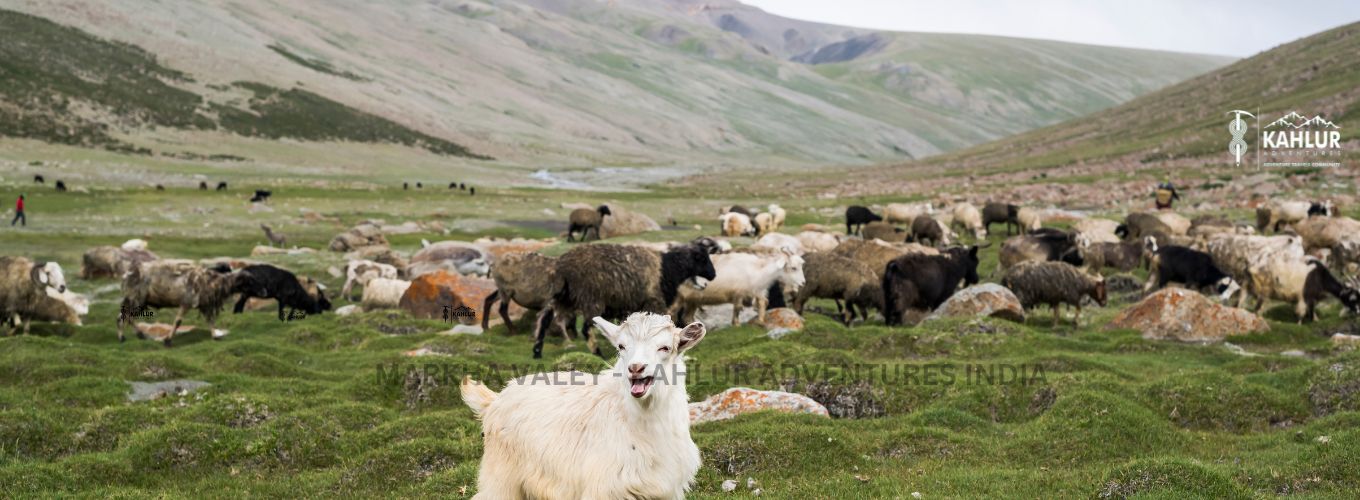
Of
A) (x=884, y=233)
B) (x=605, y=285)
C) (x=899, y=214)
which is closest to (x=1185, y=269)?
(x=884, y=233)

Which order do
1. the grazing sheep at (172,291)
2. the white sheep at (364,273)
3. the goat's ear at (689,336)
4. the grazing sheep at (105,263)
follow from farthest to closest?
1. the grazing sheep at (105,263)
2. the white sheep at (364,273)
3. the grazing sheep at (172,291)
4. the goat's ear at (689,336)

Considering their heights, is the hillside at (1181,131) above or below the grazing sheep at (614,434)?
above

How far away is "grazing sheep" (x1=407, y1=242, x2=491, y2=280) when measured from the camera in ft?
119

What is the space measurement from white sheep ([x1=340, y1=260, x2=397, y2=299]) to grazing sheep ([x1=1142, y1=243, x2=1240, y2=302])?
2737 centimetres

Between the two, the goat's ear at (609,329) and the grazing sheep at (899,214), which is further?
the grazing sheep at (899,214)

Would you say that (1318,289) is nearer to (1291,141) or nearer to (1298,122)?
(1291,141)

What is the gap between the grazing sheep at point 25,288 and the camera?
24.4 m

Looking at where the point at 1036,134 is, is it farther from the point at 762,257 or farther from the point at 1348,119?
the point at 762,257

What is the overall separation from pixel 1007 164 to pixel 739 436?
127112mm

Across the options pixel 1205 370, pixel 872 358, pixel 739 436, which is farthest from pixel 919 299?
pixel 739 436

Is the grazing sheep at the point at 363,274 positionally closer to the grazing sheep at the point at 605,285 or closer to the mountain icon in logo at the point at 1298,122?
the grazing sheep at the point at 605,285

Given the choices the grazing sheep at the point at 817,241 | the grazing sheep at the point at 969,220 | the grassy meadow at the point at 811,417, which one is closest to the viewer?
the grassy meadow at the point at 811,417

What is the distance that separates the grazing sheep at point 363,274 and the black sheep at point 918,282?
19.1m

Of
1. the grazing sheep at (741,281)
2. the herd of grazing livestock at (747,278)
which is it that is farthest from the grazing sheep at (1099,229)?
the grazing sheep at (741,281)
